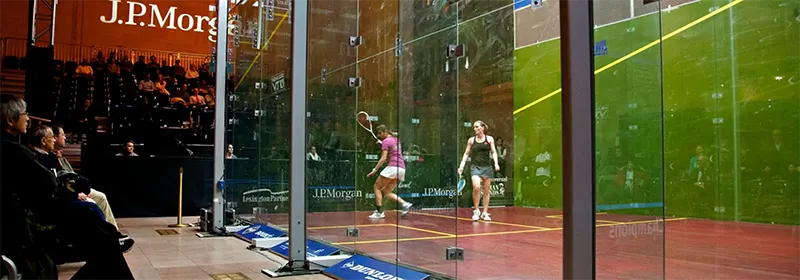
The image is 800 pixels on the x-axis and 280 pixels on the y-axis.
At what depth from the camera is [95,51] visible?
1662cm

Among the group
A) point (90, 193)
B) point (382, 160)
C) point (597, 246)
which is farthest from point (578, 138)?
point (90, 193)

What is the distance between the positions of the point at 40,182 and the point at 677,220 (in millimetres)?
6729

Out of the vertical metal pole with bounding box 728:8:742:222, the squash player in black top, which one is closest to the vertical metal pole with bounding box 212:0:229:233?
the squash player in black top

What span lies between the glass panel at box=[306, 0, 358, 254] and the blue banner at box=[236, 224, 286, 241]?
3.24 ft

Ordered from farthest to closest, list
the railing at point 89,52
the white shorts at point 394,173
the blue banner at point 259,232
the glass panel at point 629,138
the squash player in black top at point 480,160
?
the railing at point 89,52
the blue banner at point 259,232
the squash player in black top at point 480,160
the white shorts at point 394,173
the glass panel at point 629,138

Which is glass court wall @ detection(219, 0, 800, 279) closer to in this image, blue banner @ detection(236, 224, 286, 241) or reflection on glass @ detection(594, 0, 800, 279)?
reflection on glass @ detection(594, 0, 800, 279)

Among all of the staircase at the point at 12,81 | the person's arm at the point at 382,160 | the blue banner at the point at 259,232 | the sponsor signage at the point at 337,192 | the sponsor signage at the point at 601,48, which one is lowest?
the blue banner at the point at 259,232

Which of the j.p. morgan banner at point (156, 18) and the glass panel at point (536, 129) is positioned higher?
the j.p. morgan banner at point (156, 18)

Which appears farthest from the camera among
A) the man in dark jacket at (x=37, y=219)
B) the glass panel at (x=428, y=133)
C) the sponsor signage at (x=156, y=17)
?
the sponsor signage at (x=156, y=17)

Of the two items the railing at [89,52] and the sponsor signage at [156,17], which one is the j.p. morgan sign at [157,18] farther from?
the railing at [89,52]

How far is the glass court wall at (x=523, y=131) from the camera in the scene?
2.46 metres

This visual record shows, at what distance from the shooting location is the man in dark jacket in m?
2.51

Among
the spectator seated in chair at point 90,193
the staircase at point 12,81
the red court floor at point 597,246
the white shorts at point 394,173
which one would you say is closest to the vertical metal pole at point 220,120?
the red court floor at point 597,246

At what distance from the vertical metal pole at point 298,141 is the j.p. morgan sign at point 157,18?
1298 cm
